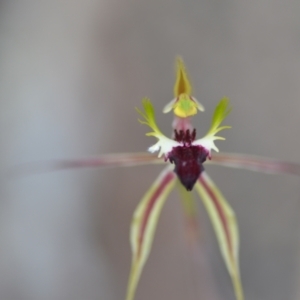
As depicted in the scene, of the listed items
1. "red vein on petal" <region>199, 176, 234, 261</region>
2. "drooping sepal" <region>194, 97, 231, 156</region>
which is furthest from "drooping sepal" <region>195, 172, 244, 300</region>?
"drooping sepal" <region>194, 97, 231, 156</region>

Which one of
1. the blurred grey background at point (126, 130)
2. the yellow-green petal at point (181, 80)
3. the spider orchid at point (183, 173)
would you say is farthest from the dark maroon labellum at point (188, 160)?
the blurred grey background at point (126, 130)

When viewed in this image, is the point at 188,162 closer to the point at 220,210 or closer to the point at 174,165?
the point at 174,165

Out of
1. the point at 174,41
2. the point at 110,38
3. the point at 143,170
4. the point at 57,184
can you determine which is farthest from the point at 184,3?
the point at 57,184

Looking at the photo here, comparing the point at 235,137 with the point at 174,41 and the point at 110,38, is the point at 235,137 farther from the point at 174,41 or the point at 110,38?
the point at 110,38

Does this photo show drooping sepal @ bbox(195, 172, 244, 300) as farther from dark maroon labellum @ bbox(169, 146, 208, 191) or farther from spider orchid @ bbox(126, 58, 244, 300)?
dark maroon labellum @ bbox(169, 146, 208, 191)

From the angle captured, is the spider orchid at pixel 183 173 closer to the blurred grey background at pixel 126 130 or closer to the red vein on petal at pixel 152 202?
the red vein on petal at pixel 152 202
